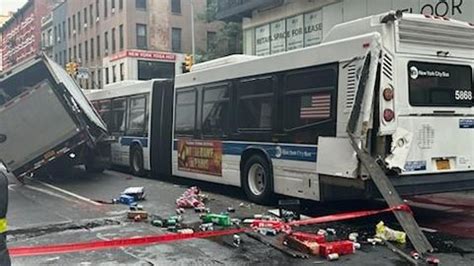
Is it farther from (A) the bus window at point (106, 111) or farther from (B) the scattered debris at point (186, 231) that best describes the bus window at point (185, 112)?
(A) the bus window at point (106, 111)

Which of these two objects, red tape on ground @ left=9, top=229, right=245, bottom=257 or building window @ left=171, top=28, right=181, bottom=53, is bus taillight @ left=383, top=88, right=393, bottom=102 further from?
building window @ left=171, top=28, right=181, bottom=53

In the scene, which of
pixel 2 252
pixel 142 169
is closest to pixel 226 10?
pixel 142 169

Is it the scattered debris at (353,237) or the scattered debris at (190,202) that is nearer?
the scattered debris at (353,237)

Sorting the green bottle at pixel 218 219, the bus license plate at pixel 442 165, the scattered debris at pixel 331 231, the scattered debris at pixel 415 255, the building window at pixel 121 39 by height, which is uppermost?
the building window at pixel 121 39

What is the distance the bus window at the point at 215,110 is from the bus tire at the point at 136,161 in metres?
4.39

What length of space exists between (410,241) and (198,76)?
7.23m

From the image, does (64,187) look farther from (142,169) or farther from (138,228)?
(138,228)

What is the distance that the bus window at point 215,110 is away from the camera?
39.3 ft

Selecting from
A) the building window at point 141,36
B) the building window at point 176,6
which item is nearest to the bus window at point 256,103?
the building window at point 141,36

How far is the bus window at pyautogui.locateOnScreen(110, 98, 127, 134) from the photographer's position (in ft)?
58.9

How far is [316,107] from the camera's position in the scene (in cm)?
930

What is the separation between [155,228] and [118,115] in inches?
406

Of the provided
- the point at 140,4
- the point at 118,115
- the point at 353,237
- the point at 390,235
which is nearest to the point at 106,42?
the point at 140,4

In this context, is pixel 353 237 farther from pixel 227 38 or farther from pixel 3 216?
pixel 227 38
